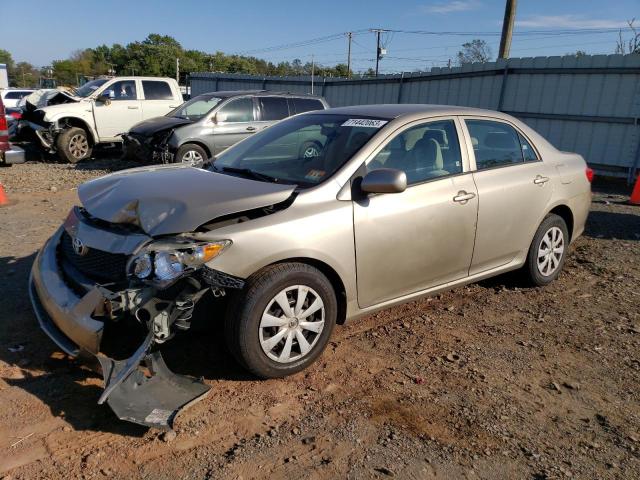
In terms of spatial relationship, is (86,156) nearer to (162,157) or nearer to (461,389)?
(162,157)

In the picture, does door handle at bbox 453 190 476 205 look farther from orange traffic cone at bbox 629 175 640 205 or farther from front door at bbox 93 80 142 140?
front door at bbox 93 80 142 140

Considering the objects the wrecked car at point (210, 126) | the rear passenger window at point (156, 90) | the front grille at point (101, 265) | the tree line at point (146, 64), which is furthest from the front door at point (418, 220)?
the tree line at point (146, 64)

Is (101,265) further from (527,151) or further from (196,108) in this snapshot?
(196,108)

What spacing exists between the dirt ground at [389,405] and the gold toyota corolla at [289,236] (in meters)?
0.24

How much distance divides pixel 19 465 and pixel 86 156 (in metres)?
11.7

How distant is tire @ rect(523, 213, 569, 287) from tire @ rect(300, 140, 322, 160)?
225 centimetres

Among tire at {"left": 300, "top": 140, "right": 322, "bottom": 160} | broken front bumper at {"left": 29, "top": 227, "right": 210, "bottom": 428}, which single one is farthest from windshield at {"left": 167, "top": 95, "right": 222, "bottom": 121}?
broken front bumper at {"left": 29, "top": 227, "right": 210, "bottom": 428}

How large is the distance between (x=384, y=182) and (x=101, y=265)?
6.13 ft

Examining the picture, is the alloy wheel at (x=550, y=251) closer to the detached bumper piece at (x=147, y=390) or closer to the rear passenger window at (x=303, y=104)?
the detached bumper piece at (x=147, y=390)

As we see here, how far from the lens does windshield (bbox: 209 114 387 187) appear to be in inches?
150

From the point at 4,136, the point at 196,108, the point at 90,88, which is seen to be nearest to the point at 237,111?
the point at 196,108

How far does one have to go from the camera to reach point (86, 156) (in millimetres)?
12945

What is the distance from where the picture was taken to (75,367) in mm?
3461

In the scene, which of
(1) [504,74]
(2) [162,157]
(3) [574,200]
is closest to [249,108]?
(2) [162,157]
